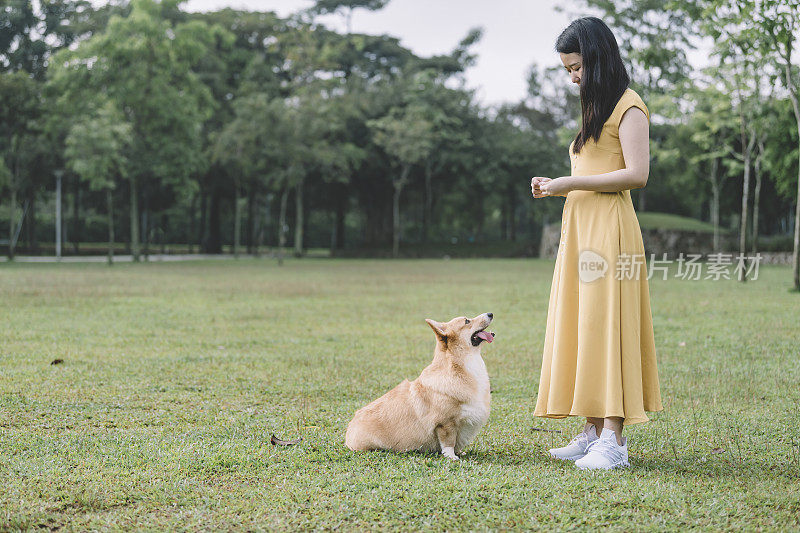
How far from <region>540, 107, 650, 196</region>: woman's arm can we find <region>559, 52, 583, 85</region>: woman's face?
31 cm

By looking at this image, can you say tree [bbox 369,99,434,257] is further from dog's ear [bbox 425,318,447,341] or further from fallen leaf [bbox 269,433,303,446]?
dog's ear [bbox 425,318,447,341]

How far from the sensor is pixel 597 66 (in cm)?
339

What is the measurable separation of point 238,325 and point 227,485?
6.38m

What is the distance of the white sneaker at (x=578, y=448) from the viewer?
3.66 meters

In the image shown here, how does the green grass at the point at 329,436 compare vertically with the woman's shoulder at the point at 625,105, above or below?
below

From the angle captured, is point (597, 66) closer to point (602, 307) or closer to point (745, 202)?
point (602, 307)

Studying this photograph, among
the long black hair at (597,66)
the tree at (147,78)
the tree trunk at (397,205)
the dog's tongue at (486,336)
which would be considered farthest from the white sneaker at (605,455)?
the tree trunk at (397,205)

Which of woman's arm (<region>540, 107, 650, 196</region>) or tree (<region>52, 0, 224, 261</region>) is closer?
woman's arm (<region>540, 107, 650, 196</region>)

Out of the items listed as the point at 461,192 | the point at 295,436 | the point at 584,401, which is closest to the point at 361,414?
the point at 295,436

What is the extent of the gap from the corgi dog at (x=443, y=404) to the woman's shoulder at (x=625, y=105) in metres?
1.08

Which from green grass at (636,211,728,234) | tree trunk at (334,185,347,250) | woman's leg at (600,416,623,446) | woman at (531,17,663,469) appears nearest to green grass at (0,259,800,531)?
woman's leg at (600,416,623,446)

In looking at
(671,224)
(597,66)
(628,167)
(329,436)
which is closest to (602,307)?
(628,167)

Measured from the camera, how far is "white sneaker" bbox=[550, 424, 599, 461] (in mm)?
3656

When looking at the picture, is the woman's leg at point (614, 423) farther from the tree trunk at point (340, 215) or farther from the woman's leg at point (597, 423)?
the tree trunk at point (340, 215)
